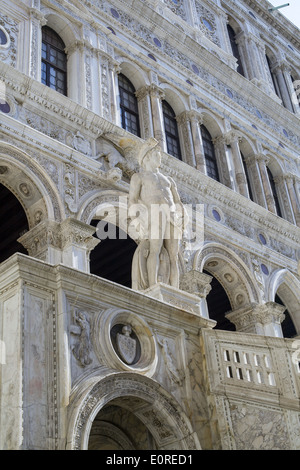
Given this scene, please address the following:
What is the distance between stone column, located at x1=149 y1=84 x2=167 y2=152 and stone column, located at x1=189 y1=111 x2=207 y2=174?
3.57ft

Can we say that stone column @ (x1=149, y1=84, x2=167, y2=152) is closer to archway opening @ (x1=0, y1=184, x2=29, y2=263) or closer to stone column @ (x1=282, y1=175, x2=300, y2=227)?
archway opening @ (x1=0, y1=184, x2=29, y2=263)

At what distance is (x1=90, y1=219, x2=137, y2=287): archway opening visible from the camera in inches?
610

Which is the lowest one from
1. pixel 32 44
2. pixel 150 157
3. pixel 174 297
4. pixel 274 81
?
pixel 174 297

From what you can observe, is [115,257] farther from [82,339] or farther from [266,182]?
[82,339]

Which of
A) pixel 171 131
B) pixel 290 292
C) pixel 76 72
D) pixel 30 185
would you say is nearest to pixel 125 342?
pixel 30 185

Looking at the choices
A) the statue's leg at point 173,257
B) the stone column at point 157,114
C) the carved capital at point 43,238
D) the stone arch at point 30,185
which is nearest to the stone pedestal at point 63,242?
the carved capital at point 43,238

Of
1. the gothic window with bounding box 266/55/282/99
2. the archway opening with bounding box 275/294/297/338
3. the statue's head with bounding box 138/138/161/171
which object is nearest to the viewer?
the statue's head with bounding box 138/138/161/171

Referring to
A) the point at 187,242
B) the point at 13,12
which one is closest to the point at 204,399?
→ the point at 187,242

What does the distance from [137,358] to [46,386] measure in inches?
62.3

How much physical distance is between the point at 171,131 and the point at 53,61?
391cm

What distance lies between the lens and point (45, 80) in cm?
1448

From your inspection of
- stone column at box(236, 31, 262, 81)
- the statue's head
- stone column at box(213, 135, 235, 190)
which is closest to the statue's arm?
the statue's head

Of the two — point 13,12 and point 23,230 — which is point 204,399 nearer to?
point 23,230

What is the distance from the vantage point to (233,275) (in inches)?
631
